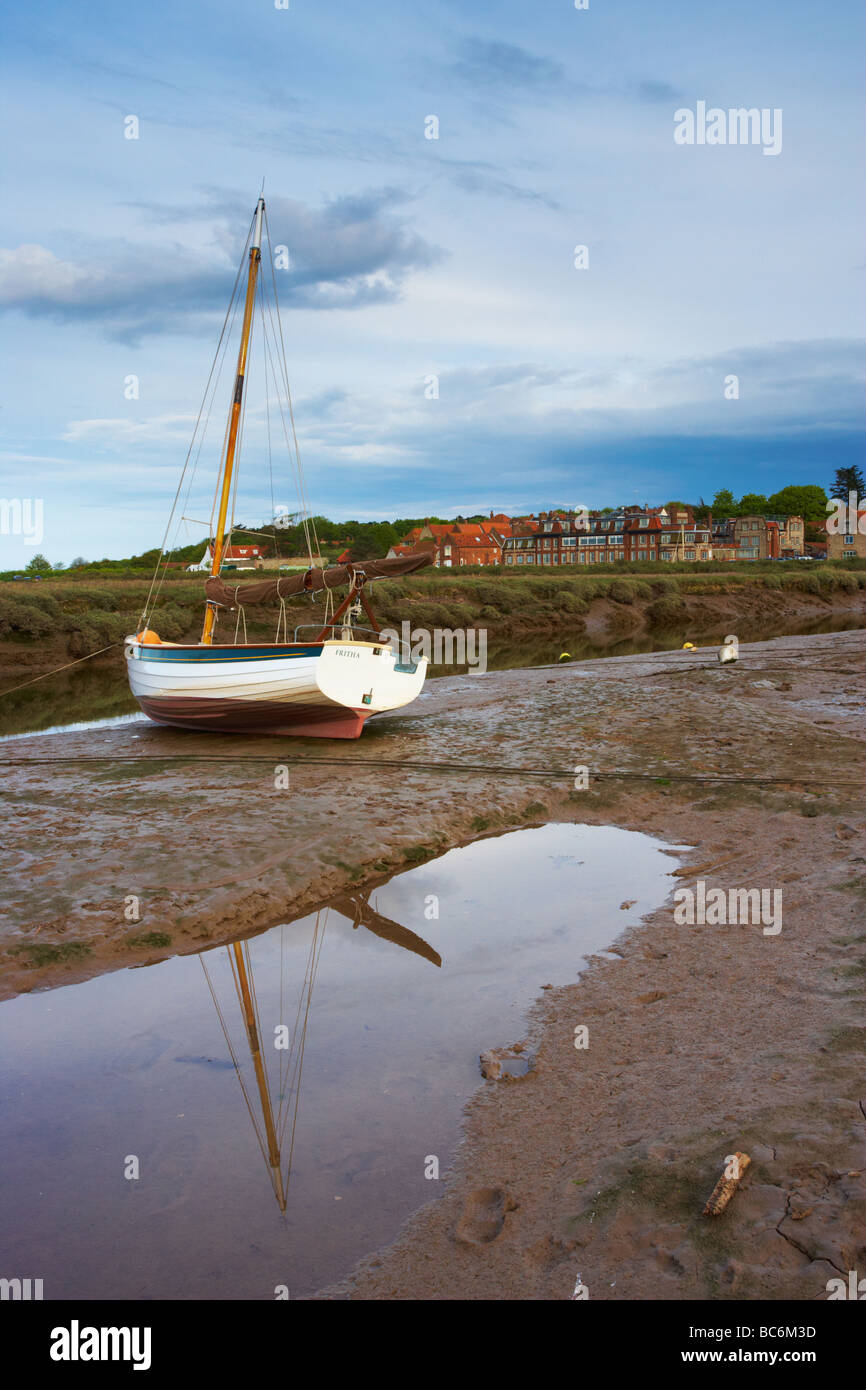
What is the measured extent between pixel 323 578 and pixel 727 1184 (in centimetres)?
1333

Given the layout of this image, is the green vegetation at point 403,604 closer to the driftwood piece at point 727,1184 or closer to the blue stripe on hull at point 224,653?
the blue stripe on hull at point 224,653

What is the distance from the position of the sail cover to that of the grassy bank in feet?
72.2

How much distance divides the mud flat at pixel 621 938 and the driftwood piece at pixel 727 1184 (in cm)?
5

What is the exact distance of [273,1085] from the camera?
628 centimetres

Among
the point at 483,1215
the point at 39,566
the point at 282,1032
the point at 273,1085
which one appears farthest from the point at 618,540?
the point at 483,1215

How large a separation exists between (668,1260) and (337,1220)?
1.70 meters

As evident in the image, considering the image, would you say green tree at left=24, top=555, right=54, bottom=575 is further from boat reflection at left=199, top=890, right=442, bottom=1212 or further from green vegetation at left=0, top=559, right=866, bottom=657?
boat reflection at left=199, top=890, right=442, bottom=1212

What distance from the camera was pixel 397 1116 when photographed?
5.79 metres

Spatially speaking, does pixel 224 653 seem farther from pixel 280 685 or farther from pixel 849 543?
pixel 849 543

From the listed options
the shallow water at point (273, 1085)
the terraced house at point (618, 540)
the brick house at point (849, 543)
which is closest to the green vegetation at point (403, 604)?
the shallow water at point (273, 1085)

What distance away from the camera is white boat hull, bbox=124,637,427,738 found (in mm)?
16141

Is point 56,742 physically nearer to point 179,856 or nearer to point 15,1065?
point 179,856

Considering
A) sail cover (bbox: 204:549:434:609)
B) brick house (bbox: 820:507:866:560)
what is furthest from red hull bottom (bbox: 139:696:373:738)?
brick house (bbox: 820:507:866:560)
